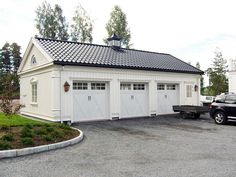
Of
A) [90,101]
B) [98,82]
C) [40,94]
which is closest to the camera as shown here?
[90,101]

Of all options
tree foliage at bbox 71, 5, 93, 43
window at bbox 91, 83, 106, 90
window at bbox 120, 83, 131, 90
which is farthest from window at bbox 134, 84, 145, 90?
tree foliage at bbox 71, 5, 93, 43

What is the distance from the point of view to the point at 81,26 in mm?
38062

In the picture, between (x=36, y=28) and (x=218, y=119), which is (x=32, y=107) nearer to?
(x=218, y=119)

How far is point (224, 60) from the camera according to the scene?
32750 mm

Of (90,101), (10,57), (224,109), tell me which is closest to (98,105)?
(90,101)

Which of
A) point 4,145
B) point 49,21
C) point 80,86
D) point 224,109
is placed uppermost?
point 49,21

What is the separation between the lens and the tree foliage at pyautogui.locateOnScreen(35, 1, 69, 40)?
3591cm

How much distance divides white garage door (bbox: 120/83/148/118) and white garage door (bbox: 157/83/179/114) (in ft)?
3.81

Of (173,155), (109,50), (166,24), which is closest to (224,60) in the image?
(166,24)

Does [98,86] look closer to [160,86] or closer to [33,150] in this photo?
[160,86]

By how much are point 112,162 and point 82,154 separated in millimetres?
1231

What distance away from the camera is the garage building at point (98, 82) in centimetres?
1406

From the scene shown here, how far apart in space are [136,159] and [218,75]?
88.8 feet

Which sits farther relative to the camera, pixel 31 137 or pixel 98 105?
pixel 98 105
